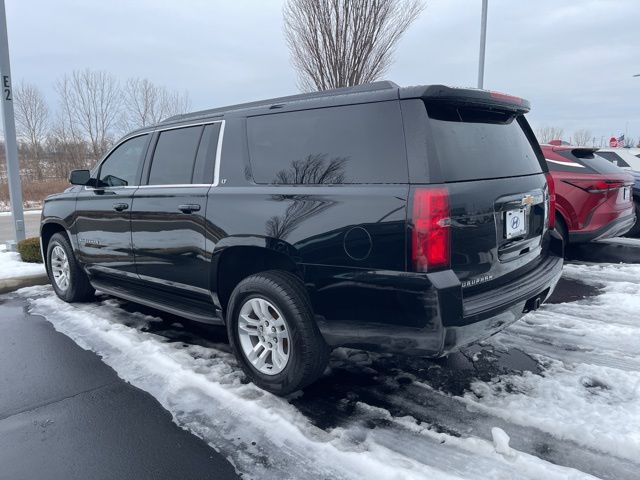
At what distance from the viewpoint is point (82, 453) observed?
2625mm

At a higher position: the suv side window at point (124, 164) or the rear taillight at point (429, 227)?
the suv side window at point (124, 164)

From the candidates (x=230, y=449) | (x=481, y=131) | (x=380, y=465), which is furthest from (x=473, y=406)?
(x=481, y=131)

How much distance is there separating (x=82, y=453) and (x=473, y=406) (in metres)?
2.26

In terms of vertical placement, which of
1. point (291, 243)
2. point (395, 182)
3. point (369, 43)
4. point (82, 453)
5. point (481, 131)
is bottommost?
point (82, 453)

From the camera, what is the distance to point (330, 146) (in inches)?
113

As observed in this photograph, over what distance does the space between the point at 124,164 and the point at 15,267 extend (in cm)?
371

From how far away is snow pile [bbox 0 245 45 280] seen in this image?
6.58 metres

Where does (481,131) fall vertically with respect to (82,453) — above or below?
above

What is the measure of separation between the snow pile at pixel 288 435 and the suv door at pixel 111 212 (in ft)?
3.21

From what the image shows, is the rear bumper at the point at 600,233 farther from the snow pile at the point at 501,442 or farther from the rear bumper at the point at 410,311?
the snow pile at the point at 501,442

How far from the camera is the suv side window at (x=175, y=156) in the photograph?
3.76 m

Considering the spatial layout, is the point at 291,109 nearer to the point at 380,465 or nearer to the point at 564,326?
the point at 380,465

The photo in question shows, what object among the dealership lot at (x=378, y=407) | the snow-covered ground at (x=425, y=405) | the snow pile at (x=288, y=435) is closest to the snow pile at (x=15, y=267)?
the dealership lot at (x=378, y=407)

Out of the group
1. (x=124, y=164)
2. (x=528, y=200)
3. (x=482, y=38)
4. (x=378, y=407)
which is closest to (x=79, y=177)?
(x=124, y=164)
